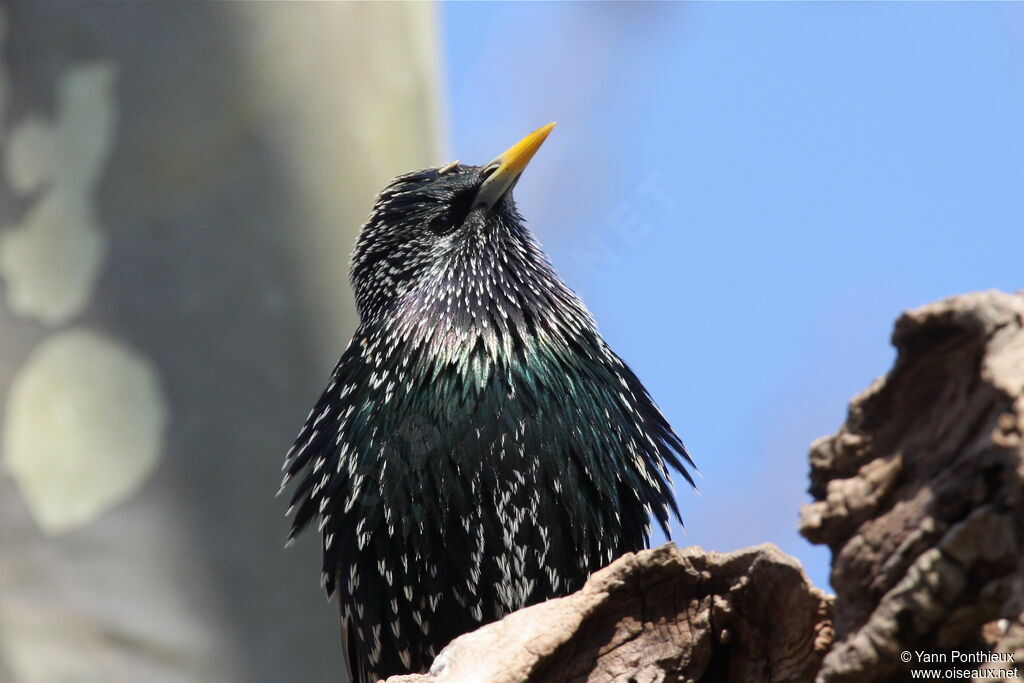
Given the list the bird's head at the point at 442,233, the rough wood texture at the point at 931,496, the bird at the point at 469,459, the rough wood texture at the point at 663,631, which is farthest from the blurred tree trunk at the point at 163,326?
the rough wood texture at the point at 931,496

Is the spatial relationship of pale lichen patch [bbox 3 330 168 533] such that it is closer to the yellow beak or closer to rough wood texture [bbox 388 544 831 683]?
the yellow beak

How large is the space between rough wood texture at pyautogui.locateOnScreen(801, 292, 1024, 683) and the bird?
1.63 meters

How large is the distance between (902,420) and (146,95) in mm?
3775

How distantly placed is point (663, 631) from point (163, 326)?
3086 millimetres

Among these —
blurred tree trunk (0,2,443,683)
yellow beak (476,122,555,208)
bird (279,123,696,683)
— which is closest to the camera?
bird (279,123,696,683)

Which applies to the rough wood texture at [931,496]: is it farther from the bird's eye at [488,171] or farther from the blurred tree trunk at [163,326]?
the blurred tree trunk at [163,326]

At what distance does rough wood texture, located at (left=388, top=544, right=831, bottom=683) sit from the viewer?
2.52 m

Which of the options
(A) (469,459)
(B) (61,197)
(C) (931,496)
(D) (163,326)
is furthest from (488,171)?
(C) (931,496)

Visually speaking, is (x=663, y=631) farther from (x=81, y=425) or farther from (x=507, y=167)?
(x=81, y=425)

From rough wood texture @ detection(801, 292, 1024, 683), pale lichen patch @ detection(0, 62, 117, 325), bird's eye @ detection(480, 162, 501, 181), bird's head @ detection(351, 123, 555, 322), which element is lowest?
rough wood texture @ detection(801, 292, 1024, 683)

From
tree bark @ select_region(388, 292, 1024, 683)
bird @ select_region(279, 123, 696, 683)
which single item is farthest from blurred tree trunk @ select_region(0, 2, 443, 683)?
tree bark @ select_region(388, 292, 1024, 683)

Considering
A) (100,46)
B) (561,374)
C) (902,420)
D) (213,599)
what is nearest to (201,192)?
(100,46)

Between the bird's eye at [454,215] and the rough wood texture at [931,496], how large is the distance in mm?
2424

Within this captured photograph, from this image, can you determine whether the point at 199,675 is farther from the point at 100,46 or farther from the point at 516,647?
the point at 516,647
